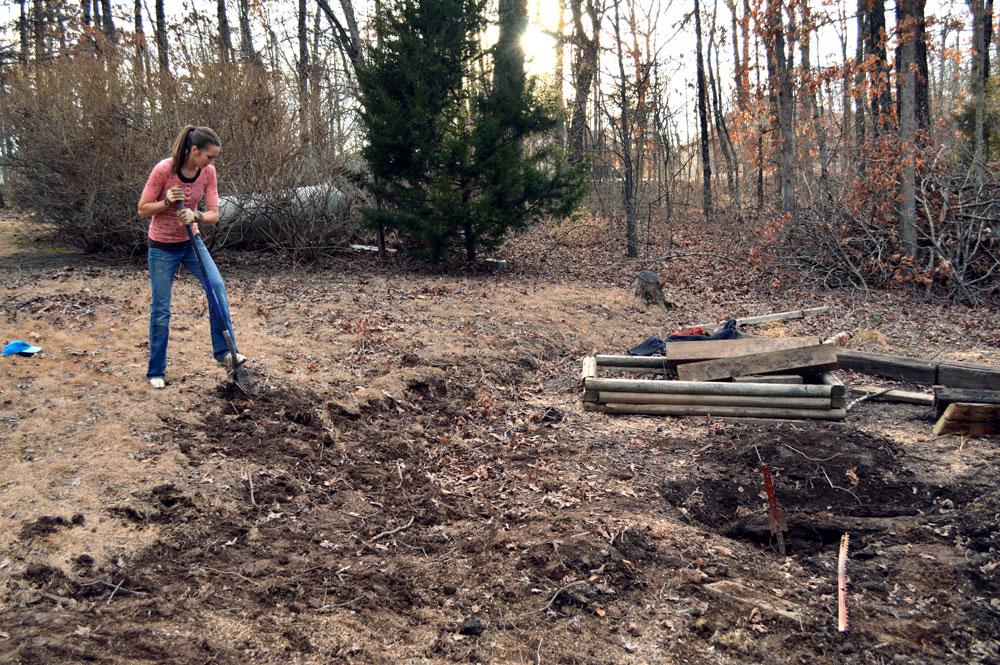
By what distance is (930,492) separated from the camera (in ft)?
15.5

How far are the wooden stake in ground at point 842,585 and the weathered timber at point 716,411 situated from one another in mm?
2011

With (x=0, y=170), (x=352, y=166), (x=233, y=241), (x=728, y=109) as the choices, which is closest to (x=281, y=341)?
(x=233, y=241)

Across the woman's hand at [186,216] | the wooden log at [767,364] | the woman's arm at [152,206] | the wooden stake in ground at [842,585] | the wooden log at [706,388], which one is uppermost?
the woman's arm at [152,206]

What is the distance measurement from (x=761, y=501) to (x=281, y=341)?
4.86m

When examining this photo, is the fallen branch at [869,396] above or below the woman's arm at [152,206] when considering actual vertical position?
below

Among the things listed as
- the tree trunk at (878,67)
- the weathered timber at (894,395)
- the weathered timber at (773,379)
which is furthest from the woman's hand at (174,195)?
the tree trunk at (878,67)

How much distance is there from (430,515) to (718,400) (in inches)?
119

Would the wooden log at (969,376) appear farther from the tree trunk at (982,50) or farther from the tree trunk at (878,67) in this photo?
the tree trunk at (982,50)

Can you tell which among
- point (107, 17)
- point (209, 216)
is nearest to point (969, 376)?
point (209, 216)

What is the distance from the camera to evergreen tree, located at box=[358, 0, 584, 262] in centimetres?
1198

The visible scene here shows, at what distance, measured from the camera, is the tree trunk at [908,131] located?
1135 cm

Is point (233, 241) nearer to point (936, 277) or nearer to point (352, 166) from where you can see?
point (352, 166)

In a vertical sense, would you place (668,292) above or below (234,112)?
below

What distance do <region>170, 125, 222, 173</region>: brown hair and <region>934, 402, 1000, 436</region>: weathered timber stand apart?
6129 millimetres
